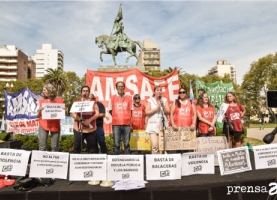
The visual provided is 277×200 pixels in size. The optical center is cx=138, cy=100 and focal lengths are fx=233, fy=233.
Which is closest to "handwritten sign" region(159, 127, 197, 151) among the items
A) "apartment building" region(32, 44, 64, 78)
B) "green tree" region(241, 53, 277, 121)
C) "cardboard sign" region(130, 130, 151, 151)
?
"cardboard sign" region(130, 130, 151, 151)

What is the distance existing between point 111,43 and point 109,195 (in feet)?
40.0

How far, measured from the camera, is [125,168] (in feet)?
12.1

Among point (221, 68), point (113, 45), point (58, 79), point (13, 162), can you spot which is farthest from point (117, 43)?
point (221, 68)

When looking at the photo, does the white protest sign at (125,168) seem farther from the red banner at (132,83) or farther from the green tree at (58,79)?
the green tree at (58,79)

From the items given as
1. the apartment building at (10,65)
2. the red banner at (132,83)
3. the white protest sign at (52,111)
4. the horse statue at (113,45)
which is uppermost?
the apartment building at (10,65)

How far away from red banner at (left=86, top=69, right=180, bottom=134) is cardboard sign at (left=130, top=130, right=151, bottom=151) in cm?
322

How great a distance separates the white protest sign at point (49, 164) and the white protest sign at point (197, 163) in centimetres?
195

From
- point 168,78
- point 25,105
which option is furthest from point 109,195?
point 25,105

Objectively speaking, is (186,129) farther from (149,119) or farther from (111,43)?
(111,43)

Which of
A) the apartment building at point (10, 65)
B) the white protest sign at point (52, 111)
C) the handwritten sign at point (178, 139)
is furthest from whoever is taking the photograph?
the apartment building at point (10, 65)

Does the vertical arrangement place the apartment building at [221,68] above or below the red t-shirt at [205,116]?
above

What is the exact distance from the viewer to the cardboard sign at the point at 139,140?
705cm

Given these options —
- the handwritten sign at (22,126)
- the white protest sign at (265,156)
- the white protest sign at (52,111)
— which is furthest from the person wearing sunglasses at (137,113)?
the handwritten sign at (22,126)

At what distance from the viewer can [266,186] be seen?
3.47 metres
